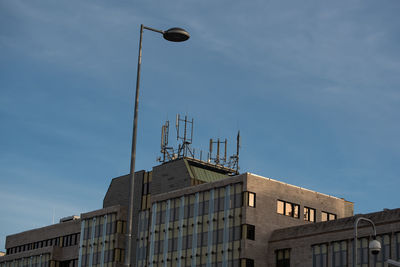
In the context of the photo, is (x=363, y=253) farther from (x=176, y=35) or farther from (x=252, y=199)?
(x=176, y=35)

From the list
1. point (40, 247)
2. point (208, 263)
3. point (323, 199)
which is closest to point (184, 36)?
point (208, 263)

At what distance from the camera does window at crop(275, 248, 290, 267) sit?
7694 centimetres

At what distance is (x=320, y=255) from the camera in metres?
73.1

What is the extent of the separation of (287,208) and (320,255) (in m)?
10.3

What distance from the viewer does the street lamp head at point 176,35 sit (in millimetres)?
30433

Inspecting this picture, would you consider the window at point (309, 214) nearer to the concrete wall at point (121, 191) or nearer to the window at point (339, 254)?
the window at point (339, 254)

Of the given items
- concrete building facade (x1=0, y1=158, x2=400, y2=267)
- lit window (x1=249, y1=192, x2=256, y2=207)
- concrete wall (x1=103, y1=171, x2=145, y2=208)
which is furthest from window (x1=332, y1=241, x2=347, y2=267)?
concrete wall (x1=103, y1=171, x2=145, y2=208)

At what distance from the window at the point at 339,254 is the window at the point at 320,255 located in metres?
1.05

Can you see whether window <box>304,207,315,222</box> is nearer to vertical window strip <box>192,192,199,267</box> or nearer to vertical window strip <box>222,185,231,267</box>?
vertical window strip <box>222,185,231,267</box>

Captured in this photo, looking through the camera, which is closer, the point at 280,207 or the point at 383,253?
the point at 383,253

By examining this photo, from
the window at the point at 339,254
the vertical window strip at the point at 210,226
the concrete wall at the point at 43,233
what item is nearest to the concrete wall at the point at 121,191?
the concrete wall at the point at 43,233

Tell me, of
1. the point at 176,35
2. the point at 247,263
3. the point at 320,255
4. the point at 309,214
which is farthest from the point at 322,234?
the point at 176,35

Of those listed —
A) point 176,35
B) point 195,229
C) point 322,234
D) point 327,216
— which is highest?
point 327,216

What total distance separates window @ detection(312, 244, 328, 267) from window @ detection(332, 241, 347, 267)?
3.45ft
